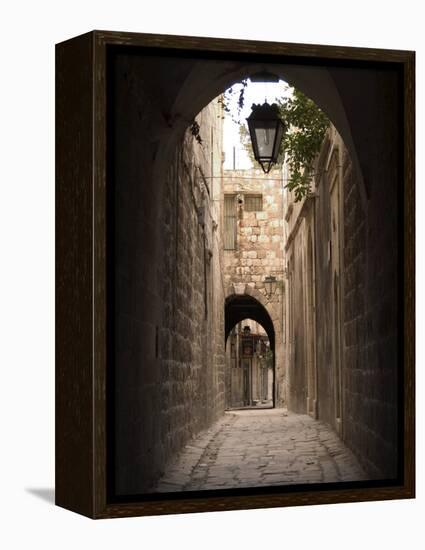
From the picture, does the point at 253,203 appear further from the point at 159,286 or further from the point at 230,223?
the point at 159,286

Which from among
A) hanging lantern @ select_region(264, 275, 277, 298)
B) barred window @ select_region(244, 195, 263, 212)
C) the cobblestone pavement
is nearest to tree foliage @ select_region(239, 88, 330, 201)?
barred window @ select_region(244, 195, 263, 212)

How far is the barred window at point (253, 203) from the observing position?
880 centimetres

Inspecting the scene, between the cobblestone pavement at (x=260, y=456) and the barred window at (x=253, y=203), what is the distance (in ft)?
4.60

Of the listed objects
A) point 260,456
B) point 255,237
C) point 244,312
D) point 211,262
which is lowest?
point 260,456

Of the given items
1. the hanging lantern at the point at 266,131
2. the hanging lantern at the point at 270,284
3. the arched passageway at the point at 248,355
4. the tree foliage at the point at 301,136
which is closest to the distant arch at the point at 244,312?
the arched passageway at the point at 248,355

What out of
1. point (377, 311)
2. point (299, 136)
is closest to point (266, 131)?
point (299, 136)

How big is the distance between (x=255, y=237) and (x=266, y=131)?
0.76m

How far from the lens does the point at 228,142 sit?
8.52 metres

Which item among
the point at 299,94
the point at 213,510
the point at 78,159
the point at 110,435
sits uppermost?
the point at 299,94

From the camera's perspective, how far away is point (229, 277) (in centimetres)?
884

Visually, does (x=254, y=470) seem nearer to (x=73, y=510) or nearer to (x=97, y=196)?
(x=73, y=510)

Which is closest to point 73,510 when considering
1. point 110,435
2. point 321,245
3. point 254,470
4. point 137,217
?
point 110,435

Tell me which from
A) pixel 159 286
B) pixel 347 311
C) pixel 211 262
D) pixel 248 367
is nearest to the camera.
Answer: pixel 159 286

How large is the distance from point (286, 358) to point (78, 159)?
7.25 feet
